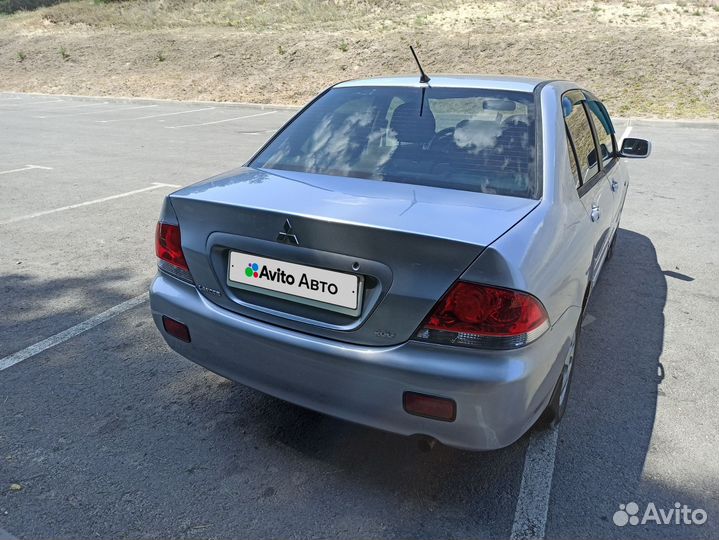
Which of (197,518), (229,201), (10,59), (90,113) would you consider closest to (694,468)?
(197,518)

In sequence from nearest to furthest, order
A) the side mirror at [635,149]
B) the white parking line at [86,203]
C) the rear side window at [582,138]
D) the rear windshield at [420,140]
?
1. the rear windshield at [420,140]
2. the rear side window at [582,138]
3. the side mirror at [635,149]
4. the white parking line at [86,203]

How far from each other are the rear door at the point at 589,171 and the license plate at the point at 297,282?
1.36 m

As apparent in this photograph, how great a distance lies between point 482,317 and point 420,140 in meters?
1.19

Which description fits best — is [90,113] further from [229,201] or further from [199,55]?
[229,201]

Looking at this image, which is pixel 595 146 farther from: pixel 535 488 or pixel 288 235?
pixel 288 235

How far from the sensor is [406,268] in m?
2.00

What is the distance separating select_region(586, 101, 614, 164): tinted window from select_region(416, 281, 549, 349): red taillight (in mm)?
2257

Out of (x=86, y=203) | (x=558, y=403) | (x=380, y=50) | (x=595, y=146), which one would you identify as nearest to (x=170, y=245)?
(x=558, y=403)

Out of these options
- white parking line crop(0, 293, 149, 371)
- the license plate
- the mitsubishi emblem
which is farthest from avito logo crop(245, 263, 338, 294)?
white parking line crop(0, 293, 149, 371)

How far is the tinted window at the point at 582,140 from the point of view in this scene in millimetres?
3066

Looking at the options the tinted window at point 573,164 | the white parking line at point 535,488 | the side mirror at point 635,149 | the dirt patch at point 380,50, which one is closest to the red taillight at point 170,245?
the white parking line at point 535,488

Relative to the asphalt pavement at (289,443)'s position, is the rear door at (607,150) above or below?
above

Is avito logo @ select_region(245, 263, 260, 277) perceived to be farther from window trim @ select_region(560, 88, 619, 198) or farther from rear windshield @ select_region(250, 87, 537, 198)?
window trim @ select_region(560, 88, 619, 198)

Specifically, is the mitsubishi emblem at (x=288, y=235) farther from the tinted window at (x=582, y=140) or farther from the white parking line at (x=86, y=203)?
the white parking line at (x=86, y=203)
